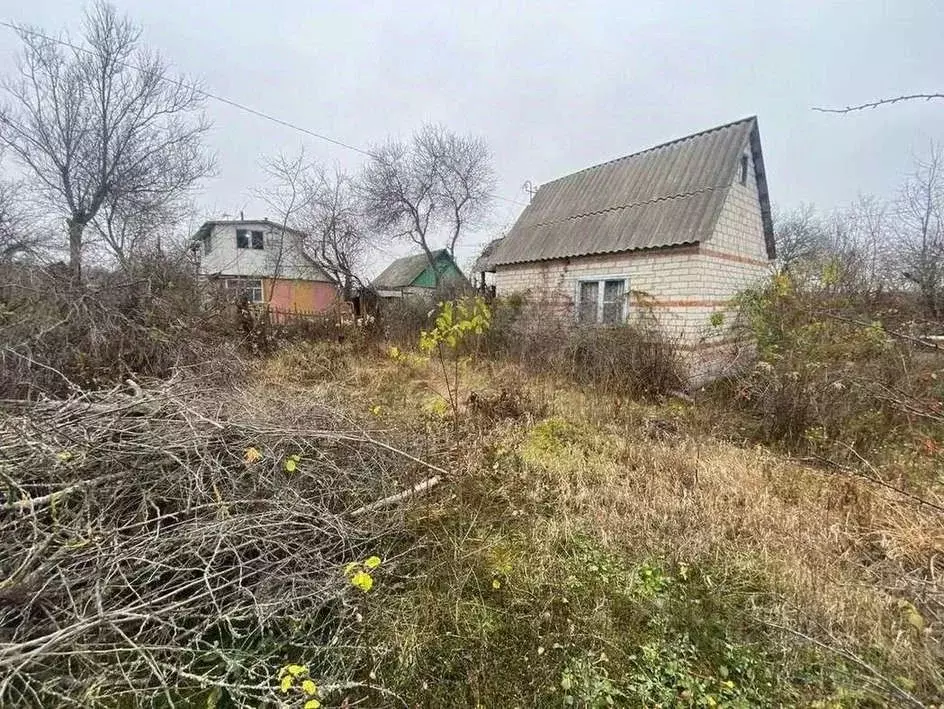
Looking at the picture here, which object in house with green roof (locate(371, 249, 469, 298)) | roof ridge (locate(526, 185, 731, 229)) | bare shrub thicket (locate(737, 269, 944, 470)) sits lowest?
bare shrub thicket (locate(737, 269, 944, 470))

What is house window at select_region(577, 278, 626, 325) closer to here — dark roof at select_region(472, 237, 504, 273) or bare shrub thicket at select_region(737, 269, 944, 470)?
bare shrub thicket at select_region(737, 269, 944, 470)

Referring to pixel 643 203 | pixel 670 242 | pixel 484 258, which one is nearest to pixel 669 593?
pixel 670 242

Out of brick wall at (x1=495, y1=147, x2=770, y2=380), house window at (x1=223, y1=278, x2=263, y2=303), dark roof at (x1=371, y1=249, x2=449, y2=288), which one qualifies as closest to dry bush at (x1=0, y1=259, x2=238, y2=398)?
house window at (x1=223, y1=278, x2=263, y2=303)

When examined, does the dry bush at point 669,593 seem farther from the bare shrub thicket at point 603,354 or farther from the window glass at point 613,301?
the window glass at point 613,301

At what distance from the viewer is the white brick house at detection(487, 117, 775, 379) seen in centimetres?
761

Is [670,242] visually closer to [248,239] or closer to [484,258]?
[484,258]

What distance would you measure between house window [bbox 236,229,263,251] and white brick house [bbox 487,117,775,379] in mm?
18974

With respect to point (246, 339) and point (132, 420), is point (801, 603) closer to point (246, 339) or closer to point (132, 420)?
point (132, 420)

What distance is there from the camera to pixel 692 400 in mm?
6020

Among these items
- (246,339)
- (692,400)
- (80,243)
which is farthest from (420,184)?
(692,400)

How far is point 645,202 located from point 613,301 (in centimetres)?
236

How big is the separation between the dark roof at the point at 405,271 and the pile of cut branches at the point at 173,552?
972 inches

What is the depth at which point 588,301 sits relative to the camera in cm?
934

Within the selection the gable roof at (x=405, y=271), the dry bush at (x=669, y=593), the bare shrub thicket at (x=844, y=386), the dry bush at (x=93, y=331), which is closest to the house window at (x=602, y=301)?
the bare shrub thicket at (x=844, y=386)
